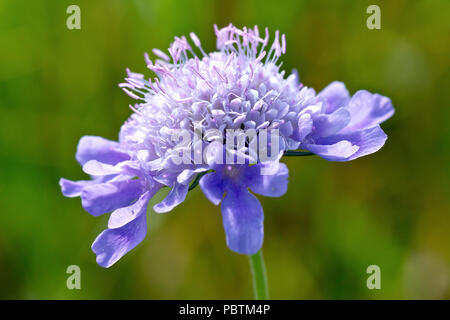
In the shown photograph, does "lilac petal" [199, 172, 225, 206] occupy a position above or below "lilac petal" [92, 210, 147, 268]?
above

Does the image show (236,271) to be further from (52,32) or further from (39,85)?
(52,32)

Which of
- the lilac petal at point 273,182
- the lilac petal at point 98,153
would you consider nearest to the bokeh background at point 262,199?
the lilac petal at point 98,153

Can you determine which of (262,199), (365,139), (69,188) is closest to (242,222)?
(365,139)

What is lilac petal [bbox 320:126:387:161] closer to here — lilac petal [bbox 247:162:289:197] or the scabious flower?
the scabious flower

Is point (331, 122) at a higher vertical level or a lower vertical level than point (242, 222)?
higher

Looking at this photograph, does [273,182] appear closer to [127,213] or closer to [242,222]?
[242,222]

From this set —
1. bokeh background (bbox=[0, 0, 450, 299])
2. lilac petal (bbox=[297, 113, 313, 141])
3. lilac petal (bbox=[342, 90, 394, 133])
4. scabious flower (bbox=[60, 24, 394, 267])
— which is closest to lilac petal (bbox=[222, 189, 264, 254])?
scabious flower (bbox=[60, 24, 394, 267])
